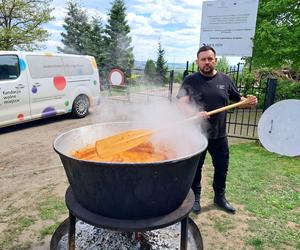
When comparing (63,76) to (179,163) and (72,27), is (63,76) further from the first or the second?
(72,27)

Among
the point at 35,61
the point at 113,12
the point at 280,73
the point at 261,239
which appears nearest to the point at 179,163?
the point at 261,239

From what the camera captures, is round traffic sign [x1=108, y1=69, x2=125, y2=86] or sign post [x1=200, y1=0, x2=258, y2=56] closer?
sign post [x1=200, y1=0, x2=258, y2=56]

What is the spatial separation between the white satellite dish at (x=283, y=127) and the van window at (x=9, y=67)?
566 cm

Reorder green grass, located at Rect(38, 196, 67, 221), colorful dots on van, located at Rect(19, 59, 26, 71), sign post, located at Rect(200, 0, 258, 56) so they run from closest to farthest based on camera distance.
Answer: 1. green grass, located at Rect(38, 196, 67, 221)
2. colorful dots on van, located at Rect(19, 59, 26, 71)
3. sign post, located at Rect(200, 0, 258, 56)

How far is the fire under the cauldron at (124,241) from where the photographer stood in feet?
8.41

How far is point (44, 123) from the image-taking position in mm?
8242

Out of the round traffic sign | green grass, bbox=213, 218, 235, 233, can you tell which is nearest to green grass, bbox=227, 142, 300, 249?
green grass, bbox=213, 218, 235, 233

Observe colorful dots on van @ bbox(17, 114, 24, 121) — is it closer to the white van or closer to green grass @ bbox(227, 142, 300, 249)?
the white van

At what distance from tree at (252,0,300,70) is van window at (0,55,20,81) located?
703 centimetres

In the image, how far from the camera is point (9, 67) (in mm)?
6637

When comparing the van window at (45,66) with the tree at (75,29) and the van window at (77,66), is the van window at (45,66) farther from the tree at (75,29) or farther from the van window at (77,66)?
the tree at (75,29)

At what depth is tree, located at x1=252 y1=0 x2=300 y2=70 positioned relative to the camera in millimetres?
8531

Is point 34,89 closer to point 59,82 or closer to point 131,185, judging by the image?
point 59,82

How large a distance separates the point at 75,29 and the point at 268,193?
21.5 meters
